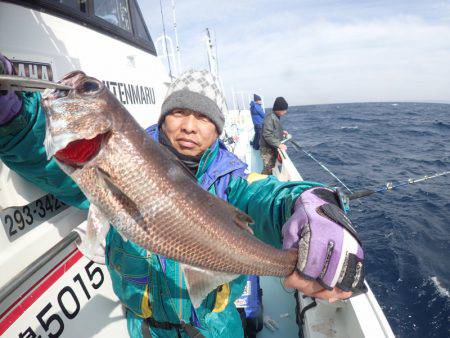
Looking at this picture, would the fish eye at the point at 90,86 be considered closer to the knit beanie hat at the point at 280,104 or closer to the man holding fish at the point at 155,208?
the man holding fish at the point at 155,208

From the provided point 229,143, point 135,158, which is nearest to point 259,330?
point 135,158

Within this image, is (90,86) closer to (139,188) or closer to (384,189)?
(139,188)

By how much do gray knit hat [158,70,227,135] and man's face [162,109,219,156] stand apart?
0.06 m

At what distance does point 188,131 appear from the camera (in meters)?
2.51

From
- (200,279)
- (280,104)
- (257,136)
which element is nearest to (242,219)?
(200,279)

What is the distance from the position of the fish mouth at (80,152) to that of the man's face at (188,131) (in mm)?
830

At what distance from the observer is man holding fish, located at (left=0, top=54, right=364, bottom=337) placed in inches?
67.6

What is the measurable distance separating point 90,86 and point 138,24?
3.52 meters

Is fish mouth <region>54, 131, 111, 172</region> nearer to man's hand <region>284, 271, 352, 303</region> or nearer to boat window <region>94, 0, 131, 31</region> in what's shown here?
man's hand <region>284, 271, 352, 303</region>

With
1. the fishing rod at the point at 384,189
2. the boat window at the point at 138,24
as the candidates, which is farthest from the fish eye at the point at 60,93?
the fishing rod at the point at 384,189

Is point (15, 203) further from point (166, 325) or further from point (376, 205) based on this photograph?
point (376, 205)

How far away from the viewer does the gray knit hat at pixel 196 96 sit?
8.38ft

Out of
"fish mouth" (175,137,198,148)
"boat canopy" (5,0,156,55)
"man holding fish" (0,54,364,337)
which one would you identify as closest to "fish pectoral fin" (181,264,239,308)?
"man holding fish" (0,54,364,337)

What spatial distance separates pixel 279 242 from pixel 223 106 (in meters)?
1.53
